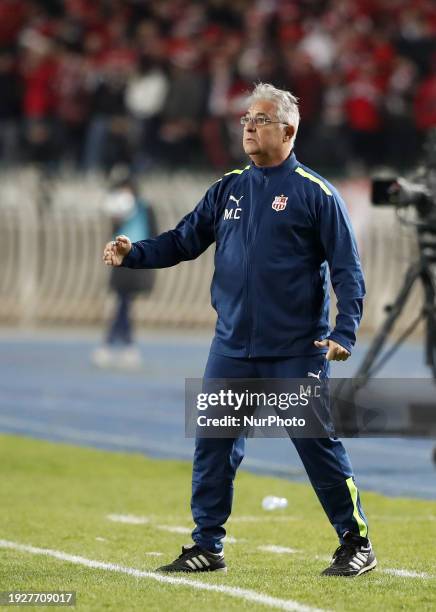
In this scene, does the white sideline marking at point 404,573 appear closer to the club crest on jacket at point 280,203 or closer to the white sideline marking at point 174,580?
the white sideline marking at point 174,580

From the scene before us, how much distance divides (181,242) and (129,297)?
40.3 ft

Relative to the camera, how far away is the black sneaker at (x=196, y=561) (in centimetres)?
716

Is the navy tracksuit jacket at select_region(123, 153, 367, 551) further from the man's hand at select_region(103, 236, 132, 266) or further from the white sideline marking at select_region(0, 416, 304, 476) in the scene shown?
the white sideline marking at select_region(0, 416, 304, 476)

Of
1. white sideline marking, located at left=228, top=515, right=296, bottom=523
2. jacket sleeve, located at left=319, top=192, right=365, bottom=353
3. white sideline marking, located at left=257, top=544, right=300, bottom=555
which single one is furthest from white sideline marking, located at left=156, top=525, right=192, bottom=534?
jacket sleeve, located at left=319, top=192, right=365, bottom=353

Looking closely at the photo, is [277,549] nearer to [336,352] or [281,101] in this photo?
[336,352]

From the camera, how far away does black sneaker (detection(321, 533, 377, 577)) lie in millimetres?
7008

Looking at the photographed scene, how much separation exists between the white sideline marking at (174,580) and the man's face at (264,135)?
5.95ft

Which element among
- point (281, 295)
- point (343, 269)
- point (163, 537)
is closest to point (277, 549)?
point (163, 537)

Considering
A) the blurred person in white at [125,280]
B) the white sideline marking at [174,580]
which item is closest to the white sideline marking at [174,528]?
the white sideline marking at [174,580]

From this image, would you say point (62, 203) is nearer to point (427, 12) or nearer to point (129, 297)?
point (129, 297)

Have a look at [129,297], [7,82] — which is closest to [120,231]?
[129,297]

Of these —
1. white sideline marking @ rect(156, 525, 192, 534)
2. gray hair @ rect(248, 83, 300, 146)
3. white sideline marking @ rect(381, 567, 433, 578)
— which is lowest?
white sideline marking @ rect(156, 525, 192, 534)

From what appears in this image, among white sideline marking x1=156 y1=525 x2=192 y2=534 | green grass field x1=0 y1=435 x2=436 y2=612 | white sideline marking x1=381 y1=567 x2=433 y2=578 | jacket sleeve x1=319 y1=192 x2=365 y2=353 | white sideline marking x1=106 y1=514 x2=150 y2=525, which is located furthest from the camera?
white sideline marking x1=106 y1=514 x2=150 y2=525

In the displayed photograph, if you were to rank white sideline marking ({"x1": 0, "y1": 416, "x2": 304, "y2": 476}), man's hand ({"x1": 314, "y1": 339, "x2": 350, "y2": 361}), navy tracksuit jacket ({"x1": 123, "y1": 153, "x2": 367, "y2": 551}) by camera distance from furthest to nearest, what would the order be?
white sideline marking ({"x1": 0, "y1": 416, "x2": 304, "y2": 476}) < navy tracksuit jacket ({"x1": 123, "y1": 153, "x2": 367, "y2": 551}) < man's hand ({"x1": 314, "y1": 339, "x2": 350, "y2": 361})
